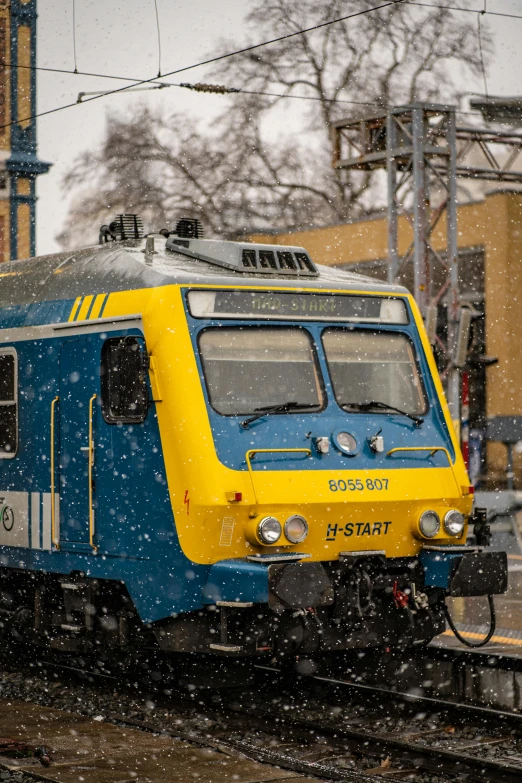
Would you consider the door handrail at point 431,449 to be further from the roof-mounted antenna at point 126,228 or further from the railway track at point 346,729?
the roof-mounted antenna at point 126,228

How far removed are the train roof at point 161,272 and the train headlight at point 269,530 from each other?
69.5 inches

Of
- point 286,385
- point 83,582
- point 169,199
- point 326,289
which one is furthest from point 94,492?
point 169,199

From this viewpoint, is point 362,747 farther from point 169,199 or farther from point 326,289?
point 169,199

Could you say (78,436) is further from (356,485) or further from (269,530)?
(356,485)

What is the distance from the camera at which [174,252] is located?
34.4 feet

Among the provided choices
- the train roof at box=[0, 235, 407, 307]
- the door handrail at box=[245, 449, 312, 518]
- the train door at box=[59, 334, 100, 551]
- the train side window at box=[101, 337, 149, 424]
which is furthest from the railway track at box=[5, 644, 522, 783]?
the train roof at box=[0, 235, 407, 307]

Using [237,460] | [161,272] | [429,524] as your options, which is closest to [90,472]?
[237,460]

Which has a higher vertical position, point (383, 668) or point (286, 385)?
point (286, 385)

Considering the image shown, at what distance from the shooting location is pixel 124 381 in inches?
382

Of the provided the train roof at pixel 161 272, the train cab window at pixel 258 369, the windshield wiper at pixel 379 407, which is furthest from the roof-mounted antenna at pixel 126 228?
the windshield wiper at pixel 379 407

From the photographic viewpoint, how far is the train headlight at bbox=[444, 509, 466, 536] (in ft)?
32.4

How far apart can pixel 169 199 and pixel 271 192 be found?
9.95 feet

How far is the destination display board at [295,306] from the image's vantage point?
9.59 m

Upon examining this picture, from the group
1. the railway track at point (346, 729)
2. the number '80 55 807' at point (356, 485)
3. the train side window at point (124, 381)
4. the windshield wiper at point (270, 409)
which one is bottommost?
the railway track at point (346, 729)
